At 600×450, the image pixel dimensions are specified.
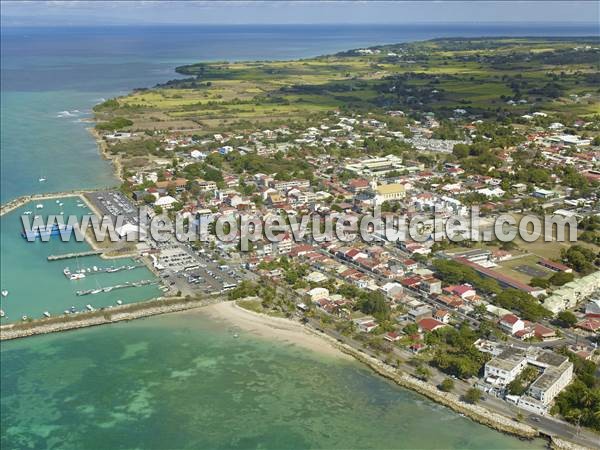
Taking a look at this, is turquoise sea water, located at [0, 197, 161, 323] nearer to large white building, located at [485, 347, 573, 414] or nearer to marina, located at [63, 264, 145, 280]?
marina, located at [63, 264, 145, 280]

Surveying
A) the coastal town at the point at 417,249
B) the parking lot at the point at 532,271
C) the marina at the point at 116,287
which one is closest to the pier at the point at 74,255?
the coastal town at the point at 417,249

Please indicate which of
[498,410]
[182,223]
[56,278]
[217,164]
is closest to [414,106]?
[217,164]

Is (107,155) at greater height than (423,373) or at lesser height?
greater

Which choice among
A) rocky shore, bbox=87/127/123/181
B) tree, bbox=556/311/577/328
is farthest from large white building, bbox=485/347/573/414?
rocky shore, bbox=87/127/123/181

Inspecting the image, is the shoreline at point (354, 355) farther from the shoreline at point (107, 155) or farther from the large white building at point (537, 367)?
the shoreline at point (107, 155)

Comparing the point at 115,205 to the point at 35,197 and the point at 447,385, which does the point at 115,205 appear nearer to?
the point at 35,197

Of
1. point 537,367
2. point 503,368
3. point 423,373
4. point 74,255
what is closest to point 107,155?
point 74,255

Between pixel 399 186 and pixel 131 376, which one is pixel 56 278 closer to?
pixel 131 376

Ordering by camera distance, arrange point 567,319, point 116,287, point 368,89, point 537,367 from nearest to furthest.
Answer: point 537,367 → point 567,319 → point 116,287 → point 368,89
